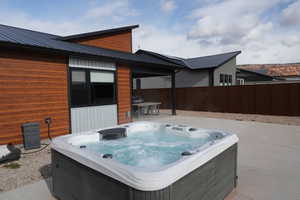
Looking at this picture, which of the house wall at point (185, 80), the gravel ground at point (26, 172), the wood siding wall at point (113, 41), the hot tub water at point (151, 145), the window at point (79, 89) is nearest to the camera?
the gravel ground at point (26, 172)

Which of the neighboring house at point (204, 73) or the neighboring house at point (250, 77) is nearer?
the neighboring house at point (204, 73)

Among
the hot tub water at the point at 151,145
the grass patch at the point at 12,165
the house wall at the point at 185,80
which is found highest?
the house wall at the point at 185,80

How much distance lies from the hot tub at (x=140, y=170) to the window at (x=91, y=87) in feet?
7.60

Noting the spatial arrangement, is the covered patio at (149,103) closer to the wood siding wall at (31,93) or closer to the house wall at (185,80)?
the house wall at (185,80)

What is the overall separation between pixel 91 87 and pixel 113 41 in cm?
327

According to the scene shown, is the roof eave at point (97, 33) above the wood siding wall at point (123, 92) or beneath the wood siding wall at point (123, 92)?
above

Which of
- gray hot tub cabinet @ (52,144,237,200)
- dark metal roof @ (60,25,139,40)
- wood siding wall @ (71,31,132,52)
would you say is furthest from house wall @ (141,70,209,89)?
gray hot tub cabinet @ (52,144,237,200)

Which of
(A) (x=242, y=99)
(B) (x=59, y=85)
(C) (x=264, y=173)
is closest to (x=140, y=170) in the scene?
(C) (x=264, y=173)

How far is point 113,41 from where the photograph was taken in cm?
802

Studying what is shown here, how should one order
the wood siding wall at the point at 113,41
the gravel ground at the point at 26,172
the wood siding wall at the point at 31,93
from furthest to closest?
the wood siding wall at the point at 113,41 → the wood siding wall at the point at 31,93 → the gravel ground at the point at 26,172

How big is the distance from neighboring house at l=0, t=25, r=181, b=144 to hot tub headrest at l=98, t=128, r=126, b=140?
2.21 metres

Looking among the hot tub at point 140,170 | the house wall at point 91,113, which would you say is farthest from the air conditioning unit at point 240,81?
the hot tub at point 140,170

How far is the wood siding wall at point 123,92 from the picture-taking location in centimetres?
664

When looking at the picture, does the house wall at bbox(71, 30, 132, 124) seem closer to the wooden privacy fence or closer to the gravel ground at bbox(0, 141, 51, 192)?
the gravel ground at bbox(0, 141, 51, 192)
